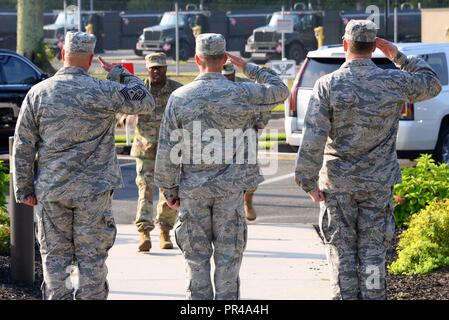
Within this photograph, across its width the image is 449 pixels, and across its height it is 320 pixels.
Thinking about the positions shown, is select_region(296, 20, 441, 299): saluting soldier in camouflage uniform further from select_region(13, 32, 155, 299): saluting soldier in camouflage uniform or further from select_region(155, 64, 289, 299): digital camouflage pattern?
select_region(13, 32, 155, 299): saluting soldier in camouflage uniform

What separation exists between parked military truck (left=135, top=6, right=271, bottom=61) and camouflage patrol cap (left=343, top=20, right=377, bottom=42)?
128 feet

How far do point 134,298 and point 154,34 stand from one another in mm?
38947

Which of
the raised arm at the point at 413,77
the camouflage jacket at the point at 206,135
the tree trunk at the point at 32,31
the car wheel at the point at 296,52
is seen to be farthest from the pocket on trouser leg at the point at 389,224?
the car wheel at the point at 296,52

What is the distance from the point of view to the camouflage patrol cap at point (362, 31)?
6934 millimetres

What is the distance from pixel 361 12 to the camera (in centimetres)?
4744

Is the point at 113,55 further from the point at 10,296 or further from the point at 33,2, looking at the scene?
the point at 10,296

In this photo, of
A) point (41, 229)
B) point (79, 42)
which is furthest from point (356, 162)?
point (41, 229)


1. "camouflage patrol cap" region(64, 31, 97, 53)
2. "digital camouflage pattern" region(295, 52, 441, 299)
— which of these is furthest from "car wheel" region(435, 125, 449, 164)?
"camouflage patrol cap" region(64, 31, 97, 53)

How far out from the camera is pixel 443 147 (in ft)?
50.1

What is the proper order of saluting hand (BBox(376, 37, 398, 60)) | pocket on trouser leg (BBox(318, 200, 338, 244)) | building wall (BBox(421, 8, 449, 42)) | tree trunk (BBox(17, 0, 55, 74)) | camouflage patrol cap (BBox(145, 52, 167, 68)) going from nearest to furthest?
1. pocket on trouser leg (BBox(318, 200, 338, 244))
2. saluting hand (BBox(376, 37, 398, 60))
3. camouflage patrol cap (BBox(145, 52, 167, 68))
4. tree trunk (BBox(17, 0, 55, 74))
5. building wall (BBox(421, 8, 449, 42))

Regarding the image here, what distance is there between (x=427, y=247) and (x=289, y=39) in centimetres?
3602

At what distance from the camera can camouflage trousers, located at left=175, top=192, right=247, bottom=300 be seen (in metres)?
7.02

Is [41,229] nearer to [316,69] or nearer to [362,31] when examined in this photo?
[362,31]

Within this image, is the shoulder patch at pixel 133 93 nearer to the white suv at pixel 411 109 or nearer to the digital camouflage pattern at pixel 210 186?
the digital camouflage pattern at pixel 210 186
